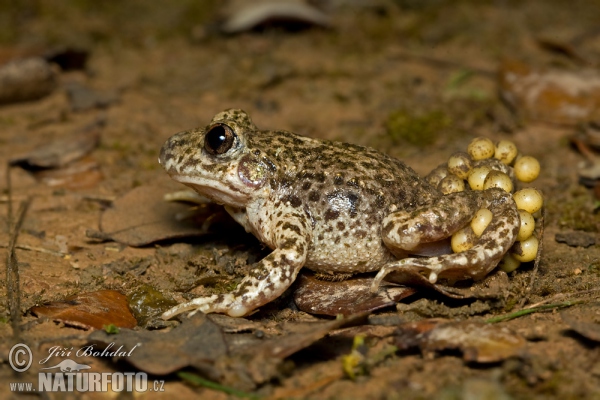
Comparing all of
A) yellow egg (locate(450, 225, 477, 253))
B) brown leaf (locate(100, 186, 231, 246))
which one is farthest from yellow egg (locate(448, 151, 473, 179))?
brown leaf (locate(100, 186, 231, 246))

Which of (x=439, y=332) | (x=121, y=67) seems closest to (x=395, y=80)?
(x=121, y=67)

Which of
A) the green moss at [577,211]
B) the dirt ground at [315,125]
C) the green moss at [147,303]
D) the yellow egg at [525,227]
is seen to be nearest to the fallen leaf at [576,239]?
the dirt ground at [315,125]

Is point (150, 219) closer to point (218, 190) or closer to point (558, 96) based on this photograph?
point (218, 190)

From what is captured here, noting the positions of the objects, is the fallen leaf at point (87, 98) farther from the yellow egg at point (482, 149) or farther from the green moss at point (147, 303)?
the yellow egg at point (482, 149)

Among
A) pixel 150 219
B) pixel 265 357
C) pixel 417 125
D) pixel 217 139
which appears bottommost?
pixel 265 357

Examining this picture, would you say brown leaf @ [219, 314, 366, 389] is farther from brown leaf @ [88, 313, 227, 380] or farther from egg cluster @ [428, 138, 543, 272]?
egg cluster @ [428, 138, 543, 272]

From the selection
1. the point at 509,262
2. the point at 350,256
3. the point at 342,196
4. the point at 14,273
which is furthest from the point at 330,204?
the point at 14,273
